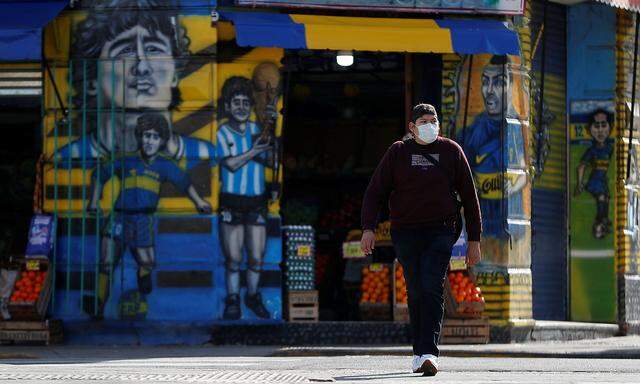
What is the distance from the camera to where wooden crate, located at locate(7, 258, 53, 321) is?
57.7ft

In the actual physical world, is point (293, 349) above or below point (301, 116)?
below

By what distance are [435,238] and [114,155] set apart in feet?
25.1

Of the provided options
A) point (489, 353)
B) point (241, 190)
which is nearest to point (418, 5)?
point (241, 190)

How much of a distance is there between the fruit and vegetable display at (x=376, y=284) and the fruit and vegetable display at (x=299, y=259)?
2.61 ft

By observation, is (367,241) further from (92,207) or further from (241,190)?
(92,207)

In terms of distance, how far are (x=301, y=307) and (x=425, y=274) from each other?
7.32 meters

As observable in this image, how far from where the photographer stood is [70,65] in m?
18.0

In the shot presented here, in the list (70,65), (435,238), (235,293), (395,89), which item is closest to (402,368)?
(435,238)

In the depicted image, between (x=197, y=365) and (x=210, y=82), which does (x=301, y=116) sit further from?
(x=197, y=365)

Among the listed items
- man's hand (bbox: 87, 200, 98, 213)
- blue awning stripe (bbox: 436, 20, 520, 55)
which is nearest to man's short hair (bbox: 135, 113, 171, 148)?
man's hand (bbox: 87, 200, 98, 213)

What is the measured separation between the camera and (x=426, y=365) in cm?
1073

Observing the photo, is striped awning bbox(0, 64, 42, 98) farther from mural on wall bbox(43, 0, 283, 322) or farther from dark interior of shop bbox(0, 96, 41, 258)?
dark interior of shop bbox(0, 96, 41, 258)

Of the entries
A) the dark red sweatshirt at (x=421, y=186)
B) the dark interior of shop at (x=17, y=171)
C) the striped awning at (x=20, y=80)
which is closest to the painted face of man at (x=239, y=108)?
the striped awning at (x=20, y=80)

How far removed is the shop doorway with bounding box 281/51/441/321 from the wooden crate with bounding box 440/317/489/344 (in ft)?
9.72
